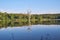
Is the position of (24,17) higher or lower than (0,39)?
lower

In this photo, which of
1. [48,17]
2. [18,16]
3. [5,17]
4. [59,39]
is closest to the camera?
[59,39]

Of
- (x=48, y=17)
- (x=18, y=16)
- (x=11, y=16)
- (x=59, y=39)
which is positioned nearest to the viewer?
(x=59, y=39)

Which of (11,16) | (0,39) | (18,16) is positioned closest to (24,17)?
(18,16)

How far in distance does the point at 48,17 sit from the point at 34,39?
227ft

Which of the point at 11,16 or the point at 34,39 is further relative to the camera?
the point at 11,16

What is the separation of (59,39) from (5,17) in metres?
42.6

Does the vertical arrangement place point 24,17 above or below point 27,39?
below

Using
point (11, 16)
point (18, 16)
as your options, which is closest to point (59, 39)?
point (11, 16)

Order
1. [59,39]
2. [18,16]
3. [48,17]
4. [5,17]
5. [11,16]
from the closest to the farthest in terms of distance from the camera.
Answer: [59,39]
[5,17]
[11,16]
[18,16]
[48,17]

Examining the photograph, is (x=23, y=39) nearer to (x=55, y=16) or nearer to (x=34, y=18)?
(x=34, y=18)

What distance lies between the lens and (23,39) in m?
15.7

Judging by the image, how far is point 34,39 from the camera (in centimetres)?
1572

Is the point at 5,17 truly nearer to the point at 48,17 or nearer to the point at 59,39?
the point at 48,17

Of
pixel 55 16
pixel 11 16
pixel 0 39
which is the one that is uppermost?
pixel 0 39
